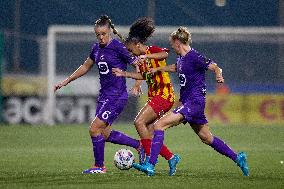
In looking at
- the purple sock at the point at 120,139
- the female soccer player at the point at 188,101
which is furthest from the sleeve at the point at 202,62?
the purple sock at the point at 120,139

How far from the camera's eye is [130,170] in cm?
1584

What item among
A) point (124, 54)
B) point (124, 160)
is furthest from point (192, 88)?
point (124, 160)

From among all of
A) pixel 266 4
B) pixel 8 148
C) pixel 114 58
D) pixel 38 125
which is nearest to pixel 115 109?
pixel 114 58

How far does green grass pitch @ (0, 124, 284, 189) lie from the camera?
45.0ft

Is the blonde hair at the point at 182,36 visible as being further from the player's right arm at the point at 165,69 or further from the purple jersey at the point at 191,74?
the player's right arm at the point at 165,69

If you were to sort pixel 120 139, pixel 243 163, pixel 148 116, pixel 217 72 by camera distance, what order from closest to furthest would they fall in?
1. pixel 217 72
2. pixel 243 163
3. pixel 148 116
4. pixel 120 139

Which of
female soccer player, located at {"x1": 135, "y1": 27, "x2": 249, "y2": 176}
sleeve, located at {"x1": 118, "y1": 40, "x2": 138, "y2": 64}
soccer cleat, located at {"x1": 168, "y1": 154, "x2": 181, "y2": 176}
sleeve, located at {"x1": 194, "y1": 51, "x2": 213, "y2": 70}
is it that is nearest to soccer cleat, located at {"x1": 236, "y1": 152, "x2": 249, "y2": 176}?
A: female soccer player, located at {"x1": 135, "y1": 27, "x2": 249, "y2": 176}

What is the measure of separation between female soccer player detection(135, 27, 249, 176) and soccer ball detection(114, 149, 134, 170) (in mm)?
866

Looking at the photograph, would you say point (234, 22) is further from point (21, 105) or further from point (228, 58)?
point (21, 105)

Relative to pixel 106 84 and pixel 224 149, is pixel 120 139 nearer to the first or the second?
pixel 106 84

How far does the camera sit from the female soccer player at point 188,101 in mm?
14508

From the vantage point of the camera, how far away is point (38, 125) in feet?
95.2

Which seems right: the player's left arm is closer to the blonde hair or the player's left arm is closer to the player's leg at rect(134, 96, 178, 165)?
the blonde hair

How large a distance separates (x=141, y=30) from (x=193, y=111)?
1752mm
